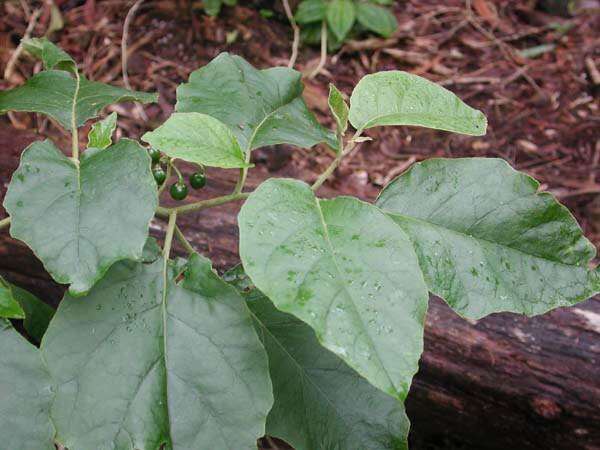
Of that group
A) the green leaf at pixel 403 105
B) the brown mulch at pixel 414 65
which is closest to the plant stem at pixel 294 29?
the brown mulch at pixel 414 65

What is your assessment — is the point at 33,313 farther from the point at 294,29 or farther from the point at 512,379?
the point at 294,29

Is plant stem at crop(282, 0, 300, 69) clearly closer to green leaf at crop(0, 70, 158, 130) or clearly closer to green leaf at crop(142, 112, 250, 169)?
green leaf at crop(0, 70, 158, 130)

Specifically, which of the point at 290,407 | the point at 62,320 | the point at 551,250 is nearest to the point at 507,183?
the point at 551,250

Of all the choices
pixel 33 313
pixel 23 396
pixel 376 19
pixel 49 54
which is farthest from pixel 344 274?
pixel 376 19

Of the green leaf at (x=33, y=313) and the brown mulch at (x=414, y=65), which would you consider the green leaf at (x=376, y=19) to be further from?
the green leaf at (x=33, y=313)

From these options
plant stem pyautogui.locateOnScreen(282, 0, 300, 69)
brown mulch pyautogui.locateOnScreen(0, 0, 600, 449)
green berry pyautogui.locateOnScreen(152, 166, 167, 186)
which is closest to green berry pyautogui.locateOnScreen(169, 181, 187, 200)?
green berry pyautogui.locateOnScreen(152, 166, 167, 186)

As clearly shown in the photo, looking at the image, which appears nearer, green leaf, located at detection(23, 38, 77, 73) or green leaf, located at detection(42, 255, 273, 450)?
green leaf, located at detection(42, 255, 273, 450)
